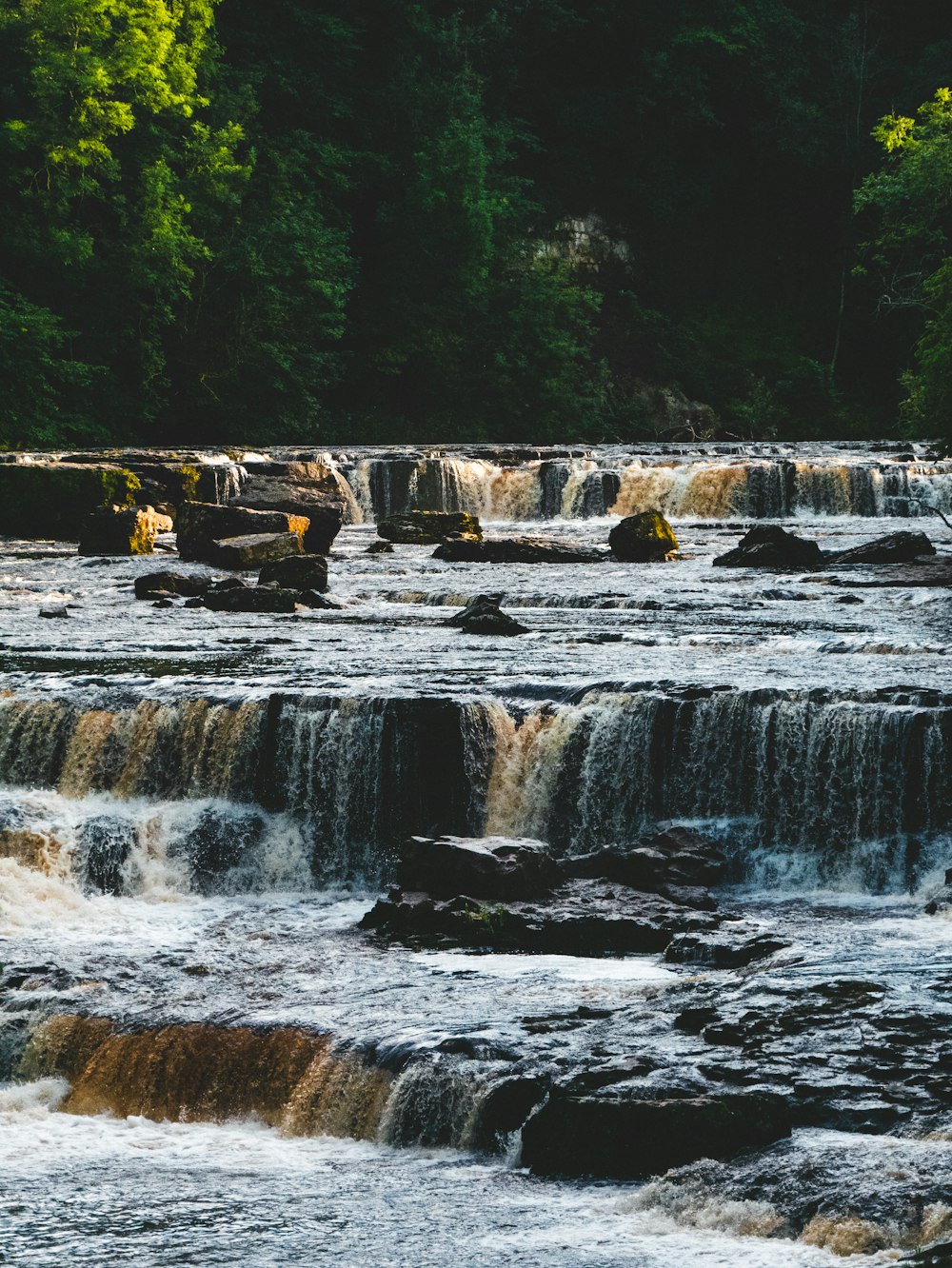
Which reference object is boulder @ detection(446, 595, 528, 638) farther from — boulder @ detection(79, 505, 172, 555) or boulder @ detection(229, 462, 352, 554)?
boulder @ detection(79, 505, 172, 555)

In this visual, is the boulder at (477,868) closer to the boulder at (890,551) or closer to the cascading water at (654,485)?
→ the boulder at (890,551)

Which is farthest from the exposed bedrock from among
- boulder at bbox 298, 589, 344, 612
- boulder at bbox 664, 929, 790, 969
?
boulder at bbox 298, 589, 344, 612

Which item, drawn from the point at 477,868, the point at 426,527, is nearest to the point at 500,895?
the point at 477,868

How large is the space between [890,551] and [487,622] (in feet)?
27.1

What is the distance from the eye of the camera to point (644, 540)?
88.2ft

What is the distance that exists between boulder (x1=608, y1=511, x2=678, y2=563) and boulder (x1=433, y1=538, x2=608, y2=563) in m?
0.39

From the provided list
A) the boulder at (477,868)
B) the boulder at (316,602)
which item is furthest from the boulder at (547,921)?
the boulder at (316,602)

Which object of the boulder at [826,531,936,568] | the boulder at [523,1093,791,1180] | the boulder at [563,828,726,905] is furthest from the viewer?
the boulder at [826,531,936,568]

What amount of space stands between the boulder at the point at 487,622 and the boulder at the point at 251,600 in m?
3.08

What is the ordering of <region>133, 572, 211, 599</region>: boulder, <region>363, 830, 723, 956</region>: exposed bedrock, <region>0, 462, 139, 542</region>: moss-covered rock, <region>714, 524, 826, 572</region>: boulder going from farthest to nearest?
<region>0, 462, 139, 542</region>: moss-covered rock → <region>714, 524, 826, 572</region>: boulder → <region>133, 572, 211, 599</region>: boulder → <region>363, 830, 723, 956</region>: exposed bedrock

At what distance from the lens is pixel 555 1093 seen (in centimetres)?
848

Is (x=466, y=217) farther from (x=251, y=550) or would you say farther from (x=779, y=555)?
(x=779, y=555)

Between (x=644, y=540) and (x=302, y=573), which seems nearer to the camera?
(x=302, y=573)

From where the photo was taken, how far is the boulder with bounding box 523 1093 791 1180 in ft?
26.2
